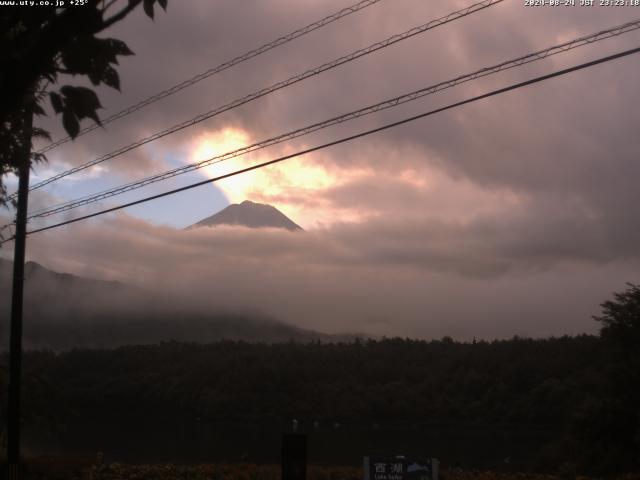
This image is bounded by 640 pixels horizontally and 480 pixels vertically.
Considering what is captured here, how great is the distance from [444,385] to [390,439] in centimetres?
4613

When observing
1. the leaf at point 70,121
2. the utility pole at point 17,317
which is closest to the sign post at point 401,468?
the utility pole at point 17,317

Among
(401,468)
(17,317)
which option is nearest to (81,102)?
(401,468)

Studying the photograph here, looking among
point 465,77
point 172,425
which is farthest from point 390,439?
point 465,77

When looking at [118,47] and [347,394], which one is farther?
[347,394]

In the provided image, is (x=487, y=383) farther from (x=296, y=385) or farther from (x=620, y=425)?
(x=620, y=425)

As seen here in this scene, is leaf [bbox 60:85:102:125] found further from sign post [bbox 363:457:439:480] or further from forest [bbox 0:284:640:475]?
forest [bbox 0:284:640:475]

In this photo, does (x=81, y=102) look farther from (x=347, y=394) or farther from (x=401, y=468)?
(x=347, y=394)

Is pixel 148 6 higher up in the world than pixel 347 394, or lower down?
higher up

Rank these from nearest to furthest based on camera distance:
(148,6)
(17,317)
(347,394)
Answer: (148,6), (17,317), (347,394)

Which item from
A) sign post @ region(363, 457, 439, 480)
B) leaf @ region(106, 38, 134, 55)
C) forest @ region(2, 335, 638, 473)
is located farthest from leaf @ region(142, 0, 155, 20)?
forest @ region(2, 335, 638, 473)

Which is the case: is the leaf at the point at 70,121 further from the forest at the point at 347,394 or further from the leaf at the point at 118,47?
the forest at the point at 347,394

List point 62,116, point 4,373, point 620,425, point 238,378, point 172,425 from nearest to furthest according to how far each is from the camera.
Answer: point 62,116 < point 4,373 < point 620,425 < point 172,425 < point 238,378

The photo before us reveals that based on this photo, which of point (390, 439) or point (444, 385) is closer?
point (390, 439)

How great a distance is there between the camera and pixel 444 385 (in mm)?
119625
